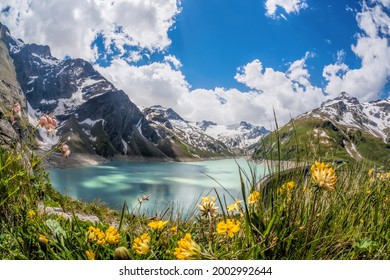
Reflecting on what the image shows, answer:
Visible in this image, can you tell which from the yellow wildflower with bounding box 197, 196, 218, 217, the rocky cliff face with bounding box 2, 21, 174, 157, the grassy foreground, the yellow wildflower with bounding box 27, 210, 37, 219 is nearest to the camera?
the grassy foreground

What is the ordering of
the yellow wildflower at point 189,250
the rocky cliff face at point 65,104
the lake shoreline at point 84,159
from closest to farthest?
the yellow wildflower at point 189,250 → the lake shoreline at point 84,159 → the rocky cliff face at point 65,104

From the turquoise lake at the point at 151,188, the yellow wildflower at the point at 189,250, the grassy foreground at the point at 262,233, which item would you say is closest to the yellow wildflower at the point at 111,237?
the grassy foreground at the point at 262,233

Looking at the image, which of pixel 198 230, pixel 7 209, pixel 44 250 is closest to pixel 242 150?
pixel 198 230

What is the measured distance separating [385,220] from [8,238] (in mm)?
2701

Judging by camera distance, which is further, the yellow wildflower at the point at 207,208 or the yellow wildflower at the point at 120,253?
the yellow wildflower at the point at 207,208

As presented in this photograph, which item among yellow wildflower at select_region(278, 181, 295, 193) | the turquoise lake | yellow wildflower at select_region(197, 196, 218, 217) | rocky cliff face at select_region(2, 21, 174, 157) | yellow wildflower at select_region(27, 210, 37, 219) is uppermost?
rocky cliff face at select_region(2, 21, 174, 157)

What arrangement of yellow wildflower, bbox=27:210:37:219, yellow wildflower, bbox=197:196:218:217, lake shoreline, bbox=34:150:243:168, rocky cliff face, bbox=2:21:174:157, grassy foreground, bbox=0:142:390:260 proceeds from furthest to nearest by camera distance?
rocky cliff face, bbox=2:21:174:157 → lake shoreline, bbox=34:150:243:168 → yellow wildflower, bbox=27:210:37:219 → yellow wildflower, bbox=197:196:218:217 → grassy foreground, bbox=0:142:390:260

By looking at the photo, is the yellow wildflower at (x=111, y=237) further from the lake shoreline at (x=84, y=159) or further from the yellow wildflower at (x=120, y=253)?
the lake shoreline at (x=84, y=159)

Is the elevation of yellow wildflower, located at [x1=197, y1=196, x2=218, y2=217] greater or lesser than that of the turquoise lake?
greater

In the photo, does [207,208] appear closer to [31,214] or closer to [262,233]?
[262,233]

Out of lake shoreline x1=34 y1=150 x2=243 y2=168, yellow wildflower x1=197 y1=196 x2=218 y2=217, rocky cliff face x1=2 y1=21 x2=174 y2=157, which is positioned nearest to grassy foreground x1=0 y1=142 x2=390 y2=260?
yellow wildflower x1=197 y1=196 x2=218 y2=217

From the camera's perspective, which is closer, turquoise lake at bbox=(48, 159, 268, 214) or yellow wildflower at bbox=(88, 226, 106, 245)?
yellow wildflower at bbox=(88, 226, 106, 245)

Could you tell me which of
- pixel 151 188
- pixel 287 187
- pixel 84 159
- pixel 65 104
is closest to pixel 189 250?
pixel 287 187

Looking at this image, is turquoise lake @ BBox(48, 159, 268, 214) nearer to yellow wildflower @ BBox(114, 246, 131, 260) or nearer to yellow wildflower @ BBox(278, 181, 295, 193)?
yellow wildflower @ BBox(278, 181, 295, 193)
